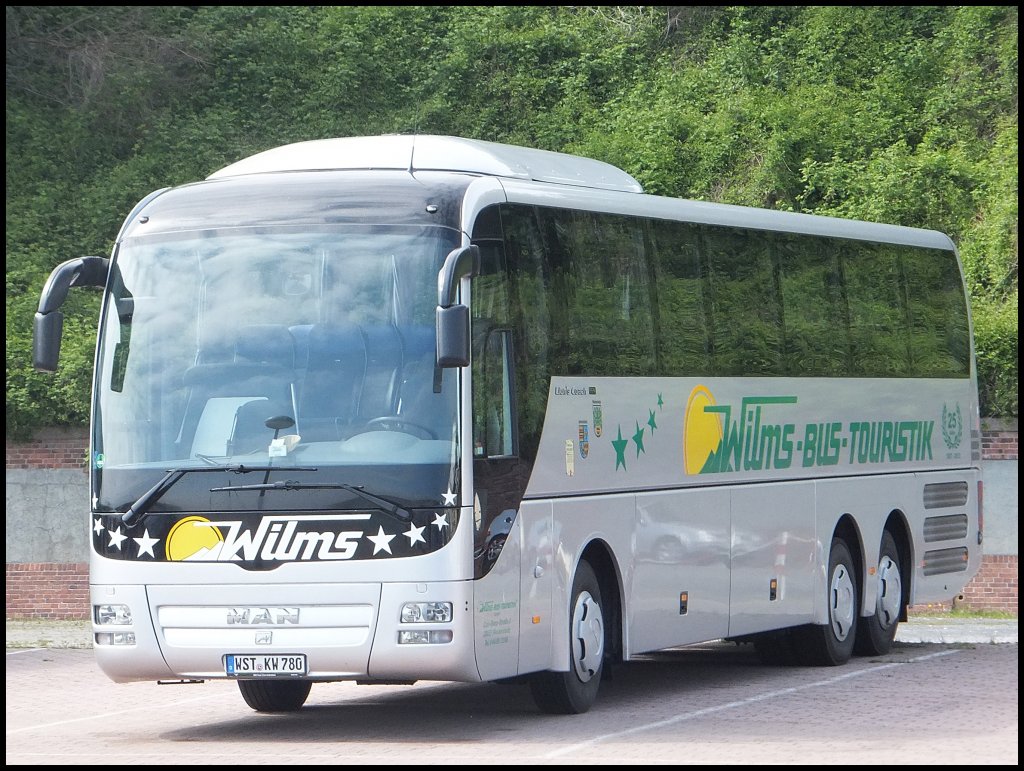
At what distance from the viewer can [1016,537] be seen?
22.7 m

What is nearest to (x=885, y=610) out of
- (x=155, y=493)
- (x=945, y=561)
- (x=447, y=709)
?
(x=945, y=561)

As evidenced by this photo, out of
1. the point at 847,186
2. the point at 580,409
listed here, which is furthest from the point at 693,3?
the point at 580,409

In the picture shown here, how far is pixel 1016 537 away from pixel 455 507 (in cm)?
1284

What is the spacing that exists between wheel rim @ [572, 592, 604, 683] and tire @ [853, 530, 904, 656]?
17.9 feet

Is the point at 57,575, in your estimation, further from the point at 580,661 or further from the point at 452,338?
the point at 452,338

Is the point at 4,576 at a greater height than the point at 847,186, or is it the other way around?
the point at 847,186

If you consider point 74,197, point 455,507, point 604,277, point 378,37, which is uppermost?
point 378,37

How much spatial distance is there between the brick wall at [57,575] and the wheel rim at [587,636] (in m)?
10.8

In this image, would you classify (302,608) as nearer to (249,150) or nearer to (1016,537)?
(1016,537)

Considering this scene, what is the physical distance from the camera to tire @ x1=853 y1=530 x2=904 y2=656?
18.2 metres

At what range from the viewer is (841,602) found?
57.3ft

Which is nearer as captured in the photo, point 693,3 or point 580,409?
point 580,409

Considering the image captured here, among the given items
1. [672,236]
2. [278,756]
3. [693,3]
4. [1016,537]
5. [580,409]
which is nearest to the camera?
[278,756]

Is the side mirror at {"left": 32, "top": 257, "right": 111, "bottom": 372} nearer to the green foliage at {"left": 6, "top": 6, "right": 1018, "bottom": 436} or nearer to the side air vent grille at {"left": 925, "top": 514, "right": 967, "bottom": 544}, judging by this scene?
the side air vent grille at {"left": 925, "top": 514, "right": 967, "bottom": 544}
